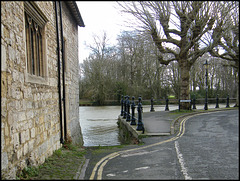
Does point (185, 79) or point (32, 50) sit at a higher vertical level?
point (185, 79)

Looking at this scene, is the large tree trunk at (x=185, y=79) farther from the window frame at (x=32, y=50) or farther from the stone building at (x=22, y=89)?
the window frame at (x=32, y=50)

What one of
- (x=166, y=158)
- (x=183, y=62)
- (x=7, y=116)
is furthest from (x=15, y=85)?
(x=183, y=62)

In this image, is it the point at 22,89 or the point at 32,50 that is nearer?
the point at 32,50

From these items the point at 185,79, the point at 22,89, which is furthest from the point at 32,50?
the point at 185,79

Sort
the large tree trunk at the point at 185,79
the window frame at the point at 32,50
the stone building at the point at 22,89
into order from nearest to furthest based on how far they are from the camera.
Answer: the stone building at the point at 22,89 < the window frame at the point at 32,50 < the large tree trunk at the point at 185,79

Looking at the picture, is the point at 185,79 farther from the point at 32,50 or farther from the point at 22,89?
the point at 32,50

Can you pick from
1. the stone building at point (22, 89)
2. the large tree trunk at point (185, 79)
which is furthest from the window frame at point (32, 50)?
the large tree trunk at point (185, 79)

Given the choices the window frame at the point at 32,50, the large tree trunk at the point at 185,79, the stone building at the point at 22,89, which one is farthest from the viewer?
the large tree trunk at the point at 185,79

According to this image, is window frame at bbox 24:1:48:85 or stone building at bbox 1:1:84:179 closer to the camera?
stone building at bbox 1:1:84:179

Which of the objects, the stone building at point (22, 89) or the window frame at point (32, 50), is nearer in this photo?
the stone building at point (22, 89)

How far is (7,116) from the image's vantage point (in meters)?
3.03

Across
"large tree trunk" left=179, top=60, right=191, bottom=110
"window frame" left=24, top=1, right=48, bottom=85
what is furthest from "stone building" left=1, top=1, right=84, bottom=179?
"large tree trunk" left=179, top=60, right=191, bottom=110

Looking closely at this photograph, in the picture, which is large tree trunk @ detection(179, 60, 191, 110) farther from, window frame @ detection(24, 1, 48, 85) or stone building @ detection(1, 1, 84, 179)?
window frame @ detection(24, 1, 48, 85)

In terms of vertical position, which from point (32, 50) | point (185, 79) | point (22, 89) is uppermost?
point (185, 79)
